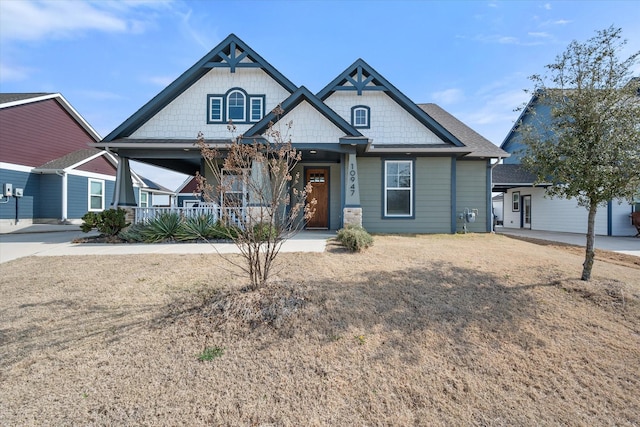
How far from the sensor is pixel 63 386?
2.60 meters

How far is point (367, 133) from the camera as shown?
11.2 metres

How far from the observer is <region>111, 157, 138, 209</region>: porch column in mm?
10148

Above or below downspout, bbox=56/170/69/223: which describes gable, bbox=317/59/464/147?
above

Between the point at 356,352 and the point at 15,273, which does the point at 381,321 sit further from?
the point at 15,273

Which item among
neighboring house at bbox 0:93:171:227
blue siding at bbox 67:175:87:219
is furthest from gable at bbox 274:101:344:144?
blue siding at bbox 67:175:87:219

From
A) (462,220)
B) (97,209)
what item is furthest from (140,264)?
(97,209)

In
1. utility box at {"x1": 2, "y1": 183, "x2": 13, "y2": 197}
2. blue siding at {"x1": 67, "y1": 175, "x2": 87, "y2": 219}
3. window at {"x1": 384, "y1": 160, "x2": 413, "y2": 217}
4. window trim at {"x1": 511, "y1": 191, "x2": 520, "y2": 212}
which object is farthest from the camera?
window trim at {"x1": 511, "y1": 191, "x2": 520, "y2": 212}

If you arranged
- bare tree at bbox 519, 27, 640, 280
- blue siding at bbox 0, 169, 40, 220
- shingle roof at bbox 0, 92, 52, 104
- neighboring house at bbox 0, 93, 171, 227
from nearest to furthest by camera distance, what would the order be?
bare tree at bbox 519, 27, 640, 280 → blue siding at bbox 0, 169, 40, 220 → neighboring house at bbox 0, 93, 171, 227 → shingle roof at bbox 0, 92, 52, 104

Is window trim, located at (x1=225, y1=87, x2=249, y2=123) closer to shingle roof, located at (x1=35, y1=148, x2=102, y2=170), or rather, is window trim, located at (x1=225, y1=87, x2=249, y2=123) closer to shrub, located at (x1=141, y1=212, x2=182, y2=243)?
shrub, located at (x1=141, y1=212, x2=182, y2=243)

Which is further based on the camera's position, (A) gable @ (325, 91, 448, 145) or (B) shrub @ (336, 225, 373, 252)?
(A) gable @ (325, 91, 448, 145)

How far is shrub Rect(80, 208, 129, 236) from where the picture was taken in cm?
916

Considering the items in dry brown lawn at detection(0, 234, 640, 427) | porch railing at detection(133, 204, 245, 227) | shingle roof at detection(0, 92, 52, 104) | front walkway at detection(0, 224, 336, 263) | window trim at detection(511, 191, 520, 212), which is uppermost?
shingle roof at detection(0, 92, 52, 104)

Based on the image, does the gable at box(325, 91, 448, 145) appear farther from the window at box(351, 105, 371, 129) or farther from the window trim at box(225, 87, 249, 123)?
the window trim at box(225, 87, 249, 123)

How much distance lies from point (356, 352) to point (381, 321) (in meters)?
0.71
